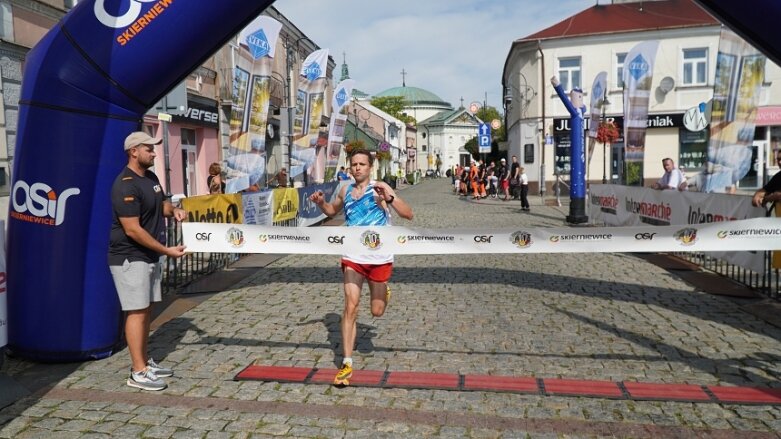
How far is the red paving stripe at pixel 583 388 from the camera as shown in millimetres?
4500

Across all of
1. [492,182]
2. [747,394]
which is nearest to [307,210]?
[747,394]

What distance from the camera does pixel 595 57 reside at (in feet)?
113

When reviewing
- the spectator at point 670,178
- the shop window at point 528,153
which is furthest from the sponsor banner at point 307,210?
the shop window at point 528,153

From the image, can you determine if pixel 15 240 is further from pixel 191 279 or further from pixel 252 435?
pixel 191 279

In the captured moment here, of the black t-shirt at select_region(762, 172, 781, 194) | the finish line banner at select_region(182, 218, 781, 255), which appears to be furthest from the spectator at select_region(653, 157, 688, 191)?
the finish line banner at select_region(182, 218, 781, 255)

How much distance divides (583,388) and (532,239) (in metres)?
1.43

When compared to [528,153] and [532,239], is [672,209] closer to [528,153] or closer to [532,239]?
[532,239]

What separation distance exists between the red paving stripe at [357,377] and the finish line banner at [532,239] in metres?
1.04

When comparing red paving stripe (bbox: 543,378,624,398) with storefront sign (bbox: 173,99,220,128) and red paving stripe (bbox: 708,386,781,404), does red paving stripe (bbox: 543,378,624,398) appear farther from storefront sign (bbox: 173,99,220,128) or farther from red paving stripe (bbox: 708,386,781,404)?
storefront sign (bbox: 173,99,220,128)

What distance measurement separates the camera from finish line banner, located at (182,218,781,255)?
18.0 ft

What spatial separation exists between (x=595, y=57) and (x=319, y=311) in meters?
31.2

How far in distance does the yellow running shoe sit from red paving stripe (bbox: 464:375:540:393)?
2.81 feet

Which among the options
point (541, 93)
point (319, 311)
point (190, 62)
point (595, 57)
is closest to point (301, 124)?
point (319, 311)

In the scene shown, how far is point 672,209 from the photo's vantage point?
35.9 feet
